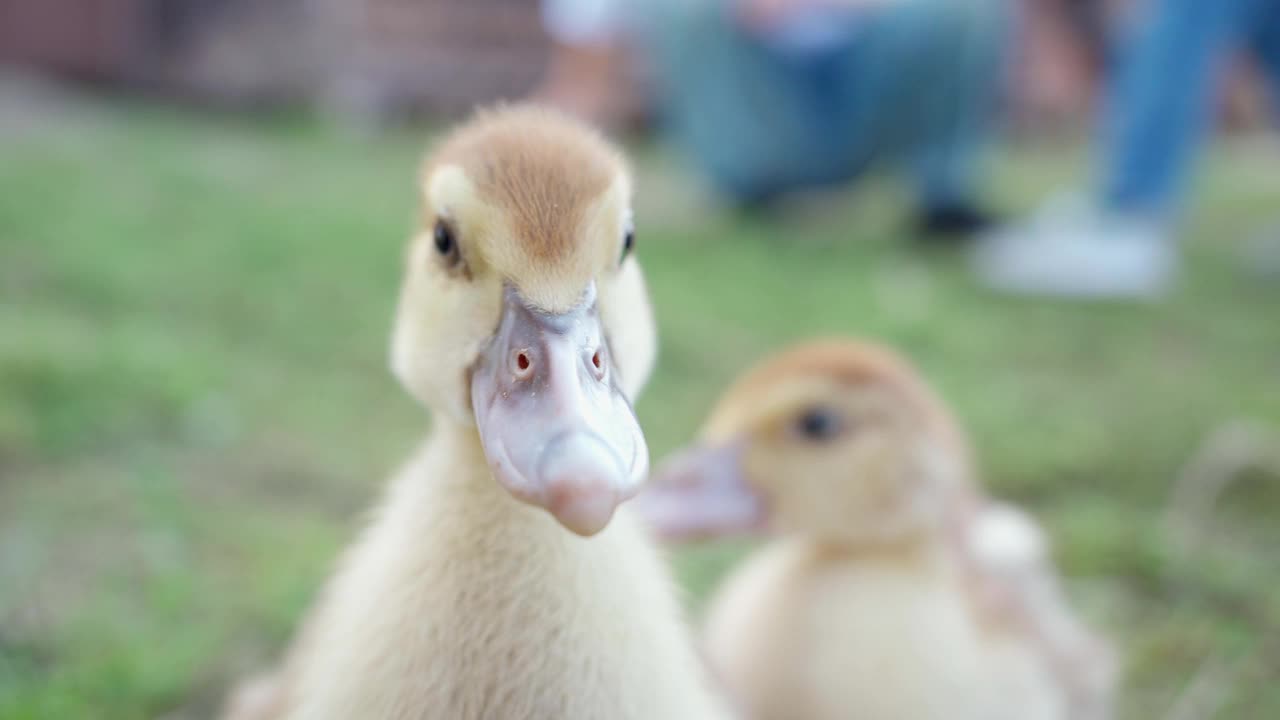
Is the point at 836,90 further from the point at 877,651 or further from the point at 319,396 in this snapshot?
the point at 877,651

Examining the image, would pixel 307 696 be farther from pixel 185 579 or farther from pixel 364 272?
pixel 364 272

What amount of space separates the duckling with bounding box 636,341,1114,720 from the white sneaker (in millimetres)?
2684

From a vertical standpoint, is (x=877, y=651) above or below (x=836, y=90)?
below

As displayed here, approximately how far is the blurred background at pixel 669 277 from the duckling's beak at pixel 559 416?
3.27ft

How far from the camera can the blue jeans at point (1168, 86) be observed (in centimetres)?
396

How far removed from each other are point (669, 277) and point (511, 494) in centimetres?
325

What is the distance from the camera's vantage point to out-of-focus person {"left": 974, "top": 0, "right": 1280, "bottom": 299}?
4000 mm

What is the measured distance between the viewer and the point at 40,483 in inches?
88.2

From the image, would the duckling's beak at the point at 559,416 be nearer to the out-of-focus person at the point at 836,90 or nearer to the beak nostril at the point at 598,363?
the beak nostril at the point at 598,363

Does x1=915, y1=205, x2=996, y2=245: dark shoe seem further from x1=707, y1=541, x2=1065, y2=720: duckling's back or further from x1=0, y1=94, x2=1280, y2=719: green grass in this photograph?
x1=707, y1=541, x2=1065, y2=720: duckling's back

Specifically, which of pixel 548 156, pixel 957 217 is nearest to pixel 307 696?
pixel 548 156

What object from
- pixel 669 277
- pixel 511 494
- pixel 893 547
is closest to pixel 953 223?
pixel 669 277

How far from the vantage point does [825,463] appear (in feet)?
5.62

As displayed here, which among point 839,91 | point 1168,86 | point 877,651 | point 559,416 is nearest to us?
point 559,416
